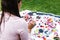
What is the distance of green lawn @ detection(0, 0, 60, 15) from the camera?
14.6 ft

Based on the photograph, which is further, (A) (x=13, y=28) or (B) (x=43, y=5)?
(B) (x=43, y=5)

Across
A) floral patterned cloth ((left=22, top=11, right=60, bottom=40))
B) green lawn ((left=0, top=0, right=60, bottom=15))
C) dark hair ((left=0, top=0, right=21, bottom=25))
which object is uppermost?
dark hair ((left=0, top=0, right=21, bottom=25))

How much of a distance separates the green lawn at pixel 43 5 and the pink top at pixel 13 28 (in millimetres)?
2299

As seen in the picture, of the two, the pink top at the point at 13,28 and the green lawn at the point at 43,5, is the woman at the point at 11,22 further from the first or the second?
the green lawn at the point at 43,5

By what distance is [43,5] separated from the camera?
183 inches

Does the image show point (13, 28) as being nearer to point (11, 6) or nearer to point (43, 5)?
point (11, 6)

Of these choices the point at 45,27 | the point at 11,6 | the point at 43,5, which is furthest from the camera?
the point at 43,5

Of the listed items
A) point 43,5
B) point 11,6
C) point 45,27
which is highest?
point 11,6

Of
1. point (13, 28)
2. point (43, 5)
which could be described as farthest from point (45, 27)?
point (43, 5)

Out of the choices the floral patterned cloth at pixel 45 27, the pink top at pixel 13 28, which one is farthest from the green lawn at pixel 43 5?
the pink top at pixel 13 28

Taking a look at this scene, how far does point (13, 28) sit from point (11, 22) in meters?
0.06

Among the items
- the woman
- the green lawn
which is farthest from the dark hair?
the green lawn

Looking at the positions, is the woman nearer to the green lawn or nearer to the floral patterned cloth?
the floral patterned cloth

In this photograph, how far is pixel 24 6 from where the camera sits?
15.0 feet
